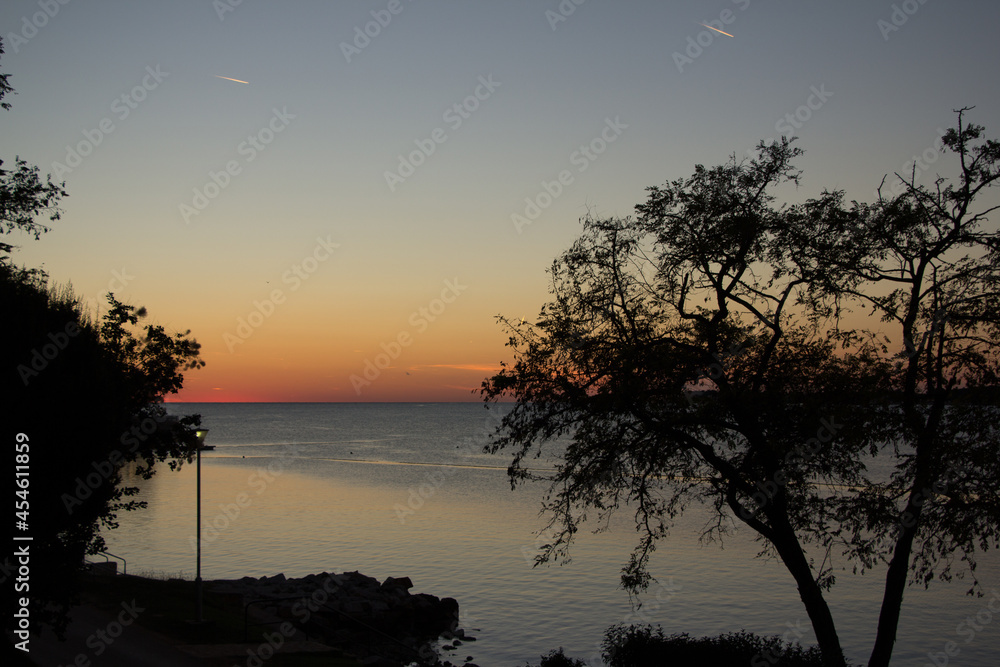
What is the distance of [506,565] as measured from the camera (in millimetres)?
40000

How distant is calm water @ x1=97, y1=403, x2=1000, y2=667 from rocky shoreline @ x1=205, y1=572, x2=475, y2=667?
1452mm

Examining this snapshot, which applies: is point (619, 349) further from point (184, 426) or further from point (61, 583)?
point (184, 426)

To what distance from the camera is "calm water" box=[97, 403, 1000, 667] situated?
1138 inches

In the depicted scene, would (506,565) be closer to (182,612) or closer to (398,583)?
(398,583)

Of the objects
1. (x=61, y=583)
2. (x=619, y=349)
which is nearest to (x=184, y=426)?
(x=61, y=583)

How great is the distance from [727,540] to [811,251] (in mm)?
36262

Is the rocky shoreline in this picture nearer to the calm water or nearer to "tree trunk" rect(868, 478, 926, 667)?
the calm water

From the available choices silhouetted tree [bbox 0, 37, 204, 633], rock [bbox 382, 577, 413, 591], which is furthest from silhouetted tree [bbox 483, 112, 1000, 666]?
rock [bbox 382, 577, 413, 591]

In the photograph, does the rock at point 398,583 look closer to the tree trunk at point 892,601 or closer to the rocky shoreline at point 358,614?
the rocky shoreline at point 358,614

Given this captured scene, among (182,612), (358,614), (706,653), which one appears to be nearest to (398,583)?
(358,614)

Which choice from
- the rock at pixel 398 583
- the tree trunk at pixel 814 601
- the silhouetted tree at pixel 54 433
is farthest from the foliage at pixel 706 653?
the silhouetted tree at pixel 54 433

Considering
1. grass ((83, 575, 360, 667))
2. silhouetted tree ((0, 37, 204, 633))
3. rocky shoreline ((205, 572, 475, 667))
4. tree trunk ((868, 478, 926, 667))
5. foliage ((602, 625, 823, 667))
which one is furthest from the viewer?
rocky shoreline ((205, 572, 475, 667))

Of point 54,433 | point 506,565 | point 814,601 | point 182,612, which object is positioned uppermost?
point 54,433

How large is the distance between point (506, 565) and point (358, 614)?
13.6 m
